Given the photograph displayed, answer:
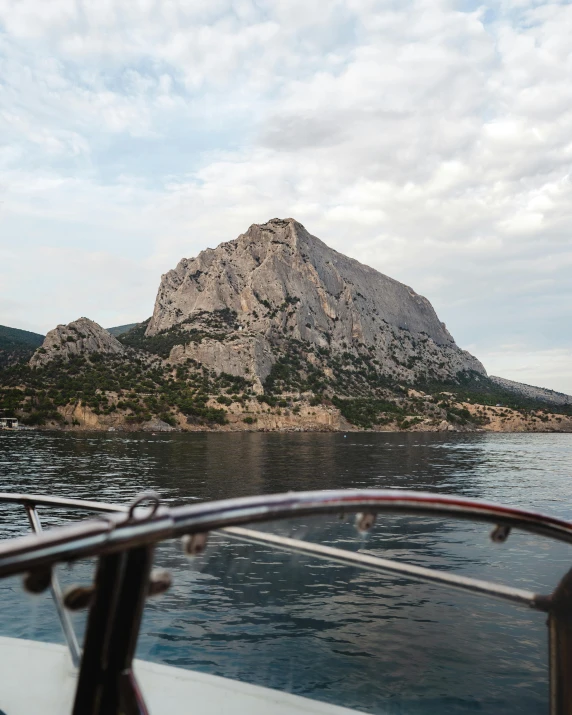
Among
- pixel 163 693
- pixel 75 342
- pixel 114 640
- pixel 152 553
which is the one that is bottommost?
pixel 163 693

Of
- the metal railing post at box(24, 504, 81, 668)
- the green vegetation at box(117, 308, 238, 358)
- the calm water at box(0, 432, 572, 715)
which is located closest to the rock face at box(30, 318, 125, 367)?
the green vegetation at box(117, 308, 238, 358)

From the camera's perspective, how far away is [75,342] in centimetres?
15700

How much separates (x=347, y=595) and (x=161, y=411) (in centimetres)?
12372

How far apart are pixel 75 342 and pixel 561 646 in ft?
543

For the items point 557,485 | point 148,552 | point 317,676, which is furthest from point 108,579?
point 557,485

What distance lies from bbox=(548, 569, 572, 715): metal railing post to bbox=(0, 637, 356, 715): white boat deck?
147cm

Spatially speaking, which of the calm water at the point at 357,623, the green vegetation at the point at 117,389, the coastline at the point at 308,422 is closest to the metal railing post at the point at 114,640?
the calm water at the point at 357,623

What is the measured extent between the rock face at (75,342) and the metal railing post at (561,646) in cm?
15637

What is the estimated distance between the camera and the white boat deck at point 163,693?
368 cm

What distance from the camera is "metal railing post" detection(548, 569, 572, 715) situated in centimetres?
257

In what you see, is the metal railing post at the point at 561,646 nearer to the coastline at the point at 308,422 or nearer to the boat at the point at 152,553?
the boat at the point at 152,553

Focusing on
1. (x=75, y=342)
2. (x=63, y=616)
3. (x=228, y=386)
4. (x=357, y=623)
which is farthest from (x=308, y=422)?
(x=63, y=616)

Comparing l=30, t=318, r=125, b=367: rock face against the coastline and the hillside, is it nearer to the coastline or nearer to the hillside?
the hillside

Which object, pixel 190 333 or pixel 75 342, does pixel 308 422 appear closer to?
pixel 190 333
